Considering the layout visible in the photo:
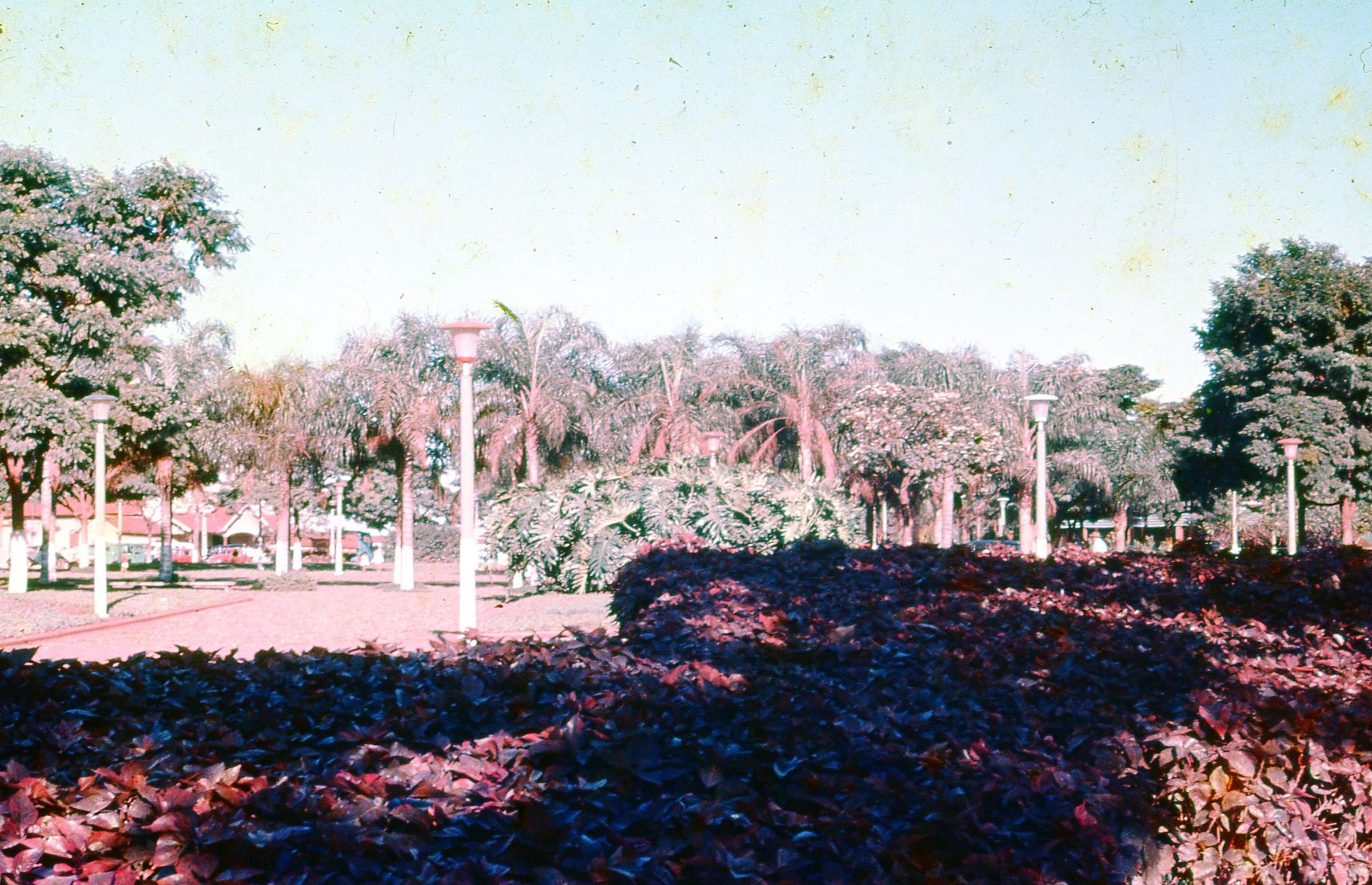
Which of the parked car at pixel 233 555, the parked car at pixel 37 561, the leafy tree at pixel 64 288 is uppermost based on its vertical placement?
the leafy tree at pixel 64 288

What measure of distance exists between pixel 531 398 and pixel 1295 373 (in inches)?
771

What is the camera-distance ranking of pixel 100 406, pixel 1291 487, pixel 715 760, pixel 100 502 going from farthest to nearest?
1. pixel 1291 487
2. pixel 100 502
3. pixel 100 406
4. pixel 715 760

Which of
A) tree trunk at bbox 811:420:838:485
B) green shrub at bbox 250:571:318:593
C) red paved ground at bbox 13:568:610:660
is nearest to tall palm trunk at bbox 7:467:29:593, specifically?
red paved ground at bbox 13:568:610:660

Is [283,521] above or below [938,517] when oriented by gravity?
above

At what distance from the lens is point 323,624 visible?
16422 mm

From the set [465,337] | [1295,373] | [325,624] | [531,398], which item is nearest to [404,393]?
[531,398]

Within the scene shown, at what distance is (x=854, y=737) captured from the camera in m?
2.62

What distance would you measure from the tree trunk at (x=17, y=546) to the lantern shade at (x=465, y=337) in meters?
16.7

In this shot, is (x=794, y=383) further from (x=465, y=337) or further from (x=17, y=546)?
(x=17, y=546)

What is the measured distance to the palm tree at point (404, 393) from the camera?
25141 millimetres

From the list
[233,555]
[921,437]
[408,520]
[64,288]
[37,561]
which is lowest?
[233,555]

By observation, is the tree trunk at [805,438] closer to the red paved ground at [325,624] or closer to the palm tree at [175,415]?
the red paved ground at [325,624]

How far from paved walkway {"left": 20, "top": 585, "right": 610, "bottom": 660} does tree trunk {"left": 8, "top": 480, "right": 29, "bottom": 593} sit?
18.8 feet


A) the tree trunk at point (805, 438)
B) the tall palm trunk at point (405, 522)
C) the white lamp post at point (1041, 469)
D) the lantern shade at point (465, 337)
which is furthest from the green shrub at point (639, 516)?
the tall palm trunk at point (405, 522)
